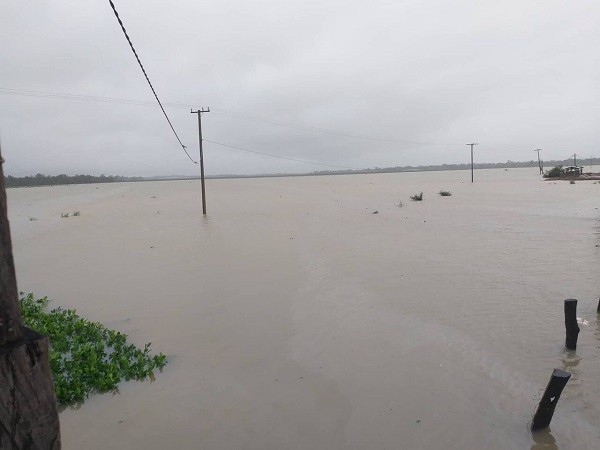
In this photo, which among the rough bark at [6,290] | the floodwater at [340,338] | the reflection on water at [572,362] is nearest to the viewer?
the rough bark at [6,290]

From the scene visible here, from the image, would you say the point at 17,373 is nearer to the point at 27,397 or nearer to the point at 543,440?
the point at 27,397

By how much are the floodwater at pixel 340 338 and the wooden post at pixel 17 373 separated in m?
3.35

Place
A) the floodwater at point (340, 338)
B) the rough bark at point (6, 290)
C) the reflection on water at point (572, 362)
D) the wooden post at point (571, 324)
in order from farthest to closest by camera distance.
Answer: the wooden post at point (571, 324)
the reflection on water at point (572, 362)
the floodwater at point (340, 338)
the rough bark at point (6, 290)

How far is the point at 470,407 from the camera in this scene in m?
5.43

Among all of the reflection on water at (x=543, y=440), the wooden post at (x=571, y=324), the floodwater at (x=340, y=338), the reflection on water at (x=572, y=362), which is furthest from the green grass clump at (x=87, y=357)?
the wooden post at (x=571, y=324)

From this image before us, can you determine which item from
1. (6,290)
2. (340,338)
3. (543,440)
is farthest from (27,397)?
(340,338)

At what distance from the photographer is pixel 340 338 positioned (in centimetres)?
770

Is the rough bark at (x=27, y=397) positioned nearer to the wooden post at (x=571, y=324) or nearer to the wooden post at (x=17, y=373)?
the wooden post at (x=17, y=373)

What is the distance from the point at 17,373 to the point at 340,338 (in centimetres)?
633

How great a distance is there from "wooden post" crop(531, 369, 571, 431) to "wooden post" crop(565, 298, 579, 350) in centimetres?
231

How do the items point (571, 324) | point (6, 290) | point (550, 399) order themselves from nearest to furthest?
1. point (6, 290)
2. point (550, 399)
3. point (571, 324)

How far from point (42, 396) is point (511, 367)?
6309mm

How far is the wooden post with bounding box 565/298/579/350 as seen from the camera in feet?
→ 21.7

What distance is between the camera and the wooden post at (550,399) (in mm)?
4574
